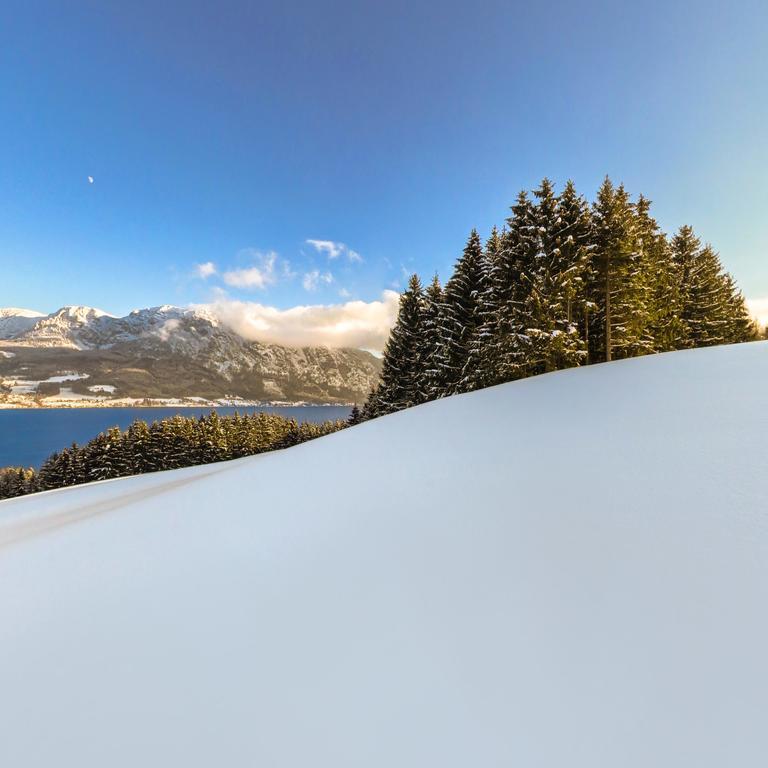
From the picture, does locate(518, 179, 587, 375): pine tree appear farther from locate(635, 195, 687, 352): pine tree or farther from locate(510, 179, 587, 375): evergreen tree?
locate(635, 195, 687, 352): pine tree

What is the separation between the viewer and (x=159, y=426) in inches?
1624

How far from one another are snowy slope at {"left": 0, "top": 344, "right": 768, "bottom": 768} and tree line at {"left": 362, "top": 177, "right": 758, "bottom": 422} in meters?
10.5

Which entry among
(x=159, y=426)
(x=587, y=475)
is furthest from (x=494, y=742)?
(x=159, y=426)

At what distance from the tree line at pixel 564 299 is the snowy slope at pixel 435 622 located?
1047 centimetres

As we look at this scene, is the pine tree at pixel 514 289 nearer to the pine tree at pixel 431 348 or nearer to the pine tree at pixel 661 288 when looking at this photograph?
the pine tree at pixel 431 348

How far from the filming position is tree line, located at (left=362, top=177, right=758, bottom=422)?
1407cm

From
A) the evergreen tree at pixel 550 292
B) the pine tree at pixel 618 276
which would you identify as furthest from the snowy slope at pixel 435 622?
the pine tree at pixel 618 276

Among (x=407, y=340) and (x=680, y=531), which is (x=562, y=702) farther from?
(x=407, y=340)

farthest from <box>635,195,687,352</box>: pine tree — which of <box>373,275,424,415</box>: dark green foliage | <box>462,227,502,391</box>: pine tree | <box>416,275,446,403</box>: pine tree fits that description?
<box>373,275,424,415</box>: dark green foliage

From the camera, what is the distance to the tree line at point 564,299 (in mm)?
14070

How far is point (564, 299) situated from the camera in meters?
14.1

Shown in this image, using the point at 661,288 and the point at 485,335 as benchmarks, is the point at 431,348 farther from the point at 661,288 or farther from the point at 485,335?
the point at 661,288

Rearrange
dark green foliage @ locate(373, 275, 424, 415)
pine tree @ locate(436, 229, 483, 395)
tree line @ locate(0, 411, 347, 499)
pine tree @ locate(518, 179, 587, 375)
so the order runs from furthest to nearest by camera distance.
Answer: tree line @ locate(0, 411, 347, 499) < dark green foliage @ locate(373, 275, 424, 415) < pine tree @ locate(436, 229, 483, 395) < pine tree @ locate(518, 179, 587, 375)

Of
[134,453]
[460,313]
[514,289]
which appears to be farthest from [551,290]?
[134,453]
